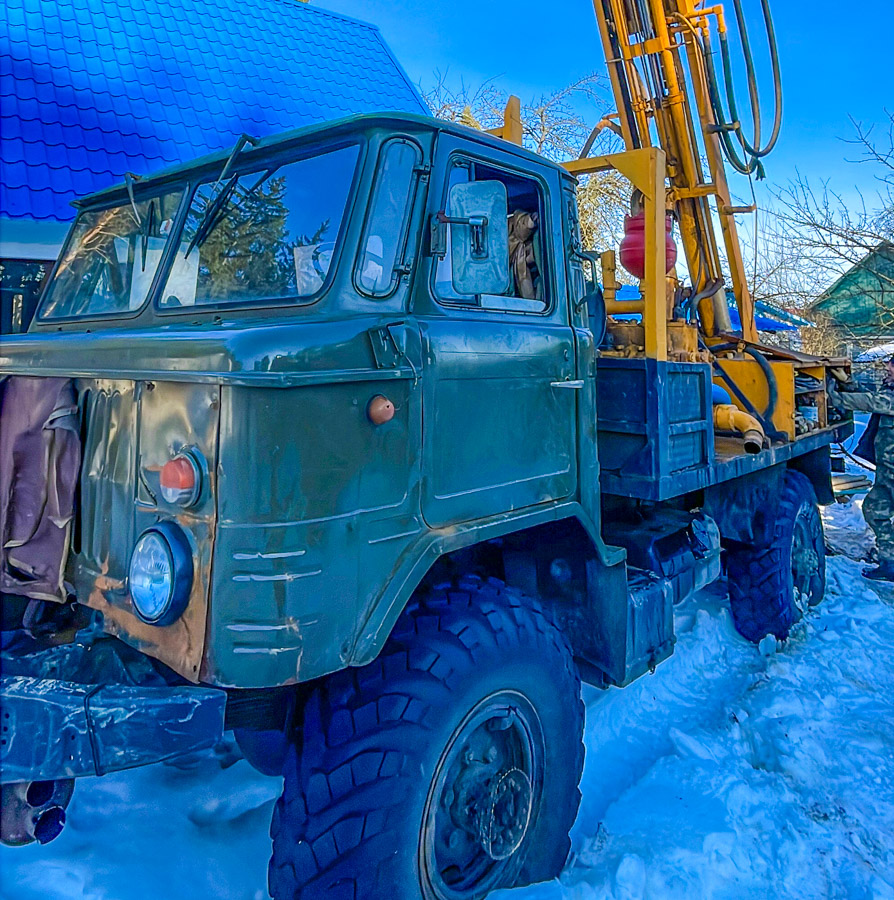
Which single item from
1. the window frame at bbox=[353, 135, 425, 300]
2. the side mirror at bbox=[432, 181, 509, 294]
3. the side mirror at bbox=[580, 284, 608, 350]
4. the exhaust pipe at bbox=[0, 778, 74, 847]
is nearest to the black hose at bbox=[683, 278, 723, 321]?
the side mirror at bbox=[580, 284, 608, 350]

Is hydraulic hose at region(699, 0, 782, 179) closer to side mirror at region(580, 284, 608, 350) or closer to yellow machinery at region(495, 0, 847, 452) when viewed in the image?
yellow machinery at region(495, 0, 847, 452)

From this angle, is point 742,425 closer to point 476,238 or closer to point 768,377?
point 768,377

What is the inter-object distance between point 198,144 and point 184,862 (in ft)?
22.8

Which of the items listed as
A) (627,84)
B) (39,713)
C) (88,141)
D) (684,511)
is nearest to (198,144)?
(88,141)

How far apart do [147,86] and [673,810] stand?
27.6 feet

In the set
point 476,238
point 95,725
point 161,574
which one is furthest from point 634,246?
point 95,725

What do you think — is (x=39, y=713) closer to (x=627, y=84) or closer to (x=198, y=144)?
(x=627, y=84)

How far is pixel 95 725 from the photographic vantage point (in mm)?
1877

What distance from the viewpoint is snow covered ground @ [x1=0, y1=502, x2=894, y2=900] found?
2551 millimetres

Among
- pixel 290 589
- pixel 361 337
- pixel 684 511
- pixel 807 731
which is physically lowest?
pixel 807 731

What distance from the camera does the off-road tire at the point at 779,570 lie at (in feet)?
16.3

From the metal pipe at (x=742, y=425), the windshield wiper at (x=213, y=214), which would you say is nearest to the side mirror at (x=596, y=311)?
the windshield wiper at (x=213, y=214)

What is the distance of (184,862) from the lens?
2600 mm

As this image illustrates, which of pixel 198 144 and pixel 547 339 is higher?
pixel 198 144
